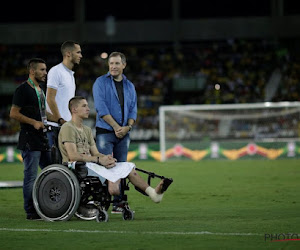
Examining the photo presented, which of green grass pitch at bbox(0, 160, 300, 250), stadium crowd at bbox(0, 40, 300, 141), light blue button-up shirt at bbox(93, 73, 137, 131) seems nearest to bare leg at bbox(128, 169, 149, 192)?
green grass pitch at bbox(0, 160, 300, 250)

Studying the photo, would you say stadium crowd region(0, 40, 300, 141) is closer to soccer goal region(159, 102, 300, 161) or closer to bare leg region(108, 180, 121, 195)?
soccer goal region(159, 102, 300, 161)

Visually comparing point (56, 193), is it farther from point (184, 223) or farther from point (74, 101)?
point (184, 223)

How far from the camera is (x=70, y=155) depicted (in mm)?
9102

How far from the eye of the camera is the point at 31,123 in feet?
31.3

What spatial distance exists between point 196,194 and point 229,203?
191 centimetres

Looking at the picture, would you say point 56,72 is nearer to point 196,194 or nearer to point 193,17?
point 196,194

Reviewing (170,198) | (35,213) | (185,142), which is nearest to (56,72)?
(35,213)

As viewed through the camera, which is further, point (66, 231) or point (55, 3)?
point (55, 3)

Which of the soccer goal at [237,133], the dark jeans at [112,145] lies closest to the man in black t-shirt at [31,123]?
the dark jeans at [112,145]

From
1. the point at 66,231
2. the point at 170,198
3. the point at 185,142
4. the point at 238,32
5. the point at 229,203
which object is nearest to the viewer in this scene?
the point at 66,231

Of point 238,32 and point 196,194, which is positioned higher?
point 238,32

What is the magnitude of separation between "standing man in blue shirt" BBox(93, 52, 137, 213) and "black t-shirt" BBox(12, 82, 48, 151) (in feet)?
2.79

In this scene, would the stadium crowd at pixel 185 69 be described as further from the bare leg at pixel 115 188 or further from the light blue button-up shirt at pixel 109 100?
the bare leg at pixel 115 188

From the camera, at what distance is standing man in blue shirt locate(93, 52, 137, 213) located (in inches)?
401
